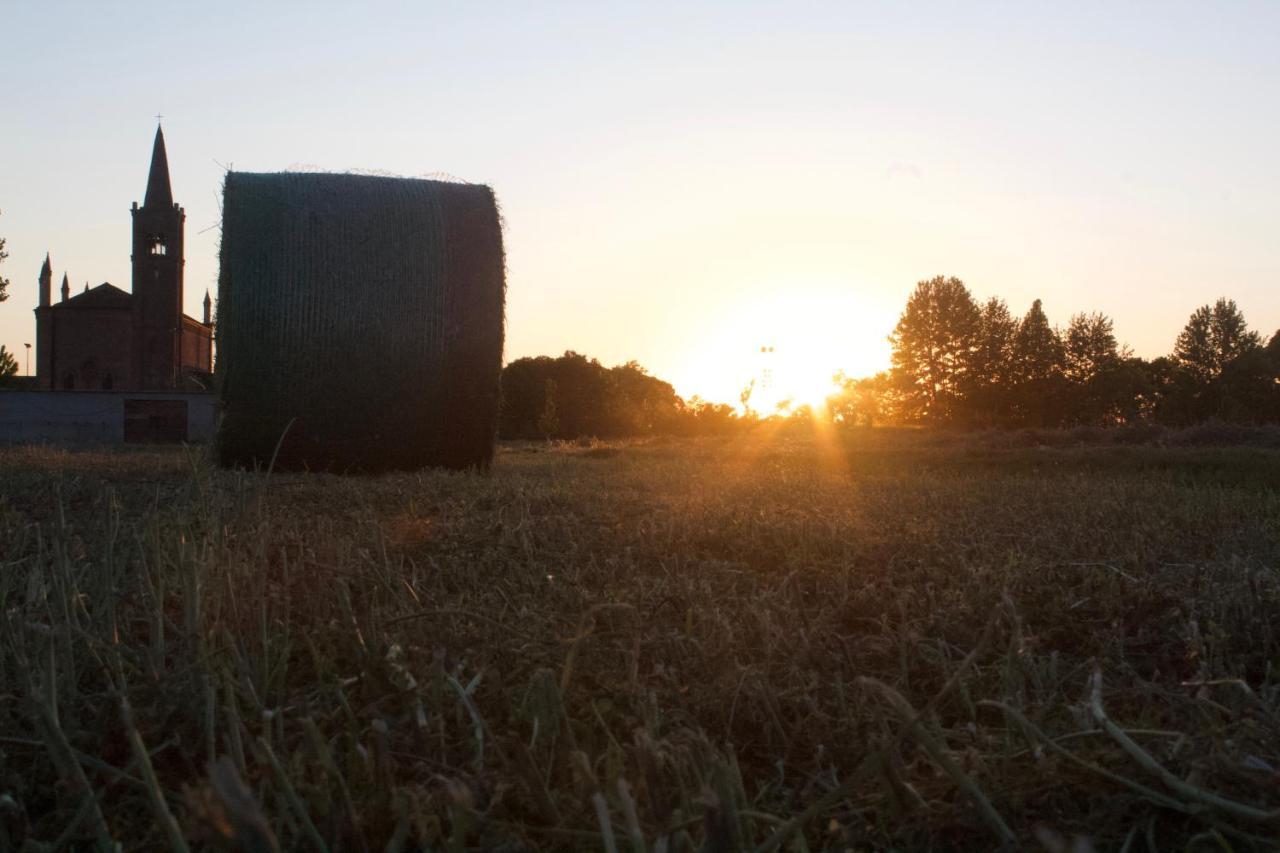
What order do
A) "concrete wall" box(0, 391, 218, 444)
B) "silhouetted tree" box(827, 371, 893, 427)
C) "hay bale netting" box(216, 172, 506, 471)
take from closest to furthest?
"hay bale netting" box(216, 172, 506, 471) → "concrete wall" box(0, 391, 218, 444) → "silhouetted tree" box(827, 371, 893, 427)

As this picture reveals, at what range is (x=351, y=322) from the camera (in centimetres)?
945

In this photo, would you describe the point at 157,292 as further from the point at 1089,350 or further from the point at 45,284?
the point at 1089,350

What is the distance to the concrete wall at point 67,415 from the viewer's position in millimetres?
28719

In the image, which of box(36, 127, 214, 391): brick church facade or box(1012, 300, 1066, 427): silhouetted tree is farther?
box(36, 127, 214, 391): brick church facade

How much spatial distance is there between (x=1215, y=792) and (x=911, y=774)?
396 millimetres

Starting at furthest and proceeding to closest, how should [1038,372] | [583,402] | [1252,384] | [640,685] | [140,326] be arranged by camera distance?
[140,326], [1038,372], [1252,384], [583,402], [640,685]

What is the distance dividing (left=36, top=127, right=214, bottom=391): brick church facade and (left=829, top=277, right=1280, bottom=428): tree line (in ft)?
126

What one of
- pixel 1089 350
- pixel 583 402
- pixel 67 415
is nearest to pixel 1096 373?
pixel 1089 350

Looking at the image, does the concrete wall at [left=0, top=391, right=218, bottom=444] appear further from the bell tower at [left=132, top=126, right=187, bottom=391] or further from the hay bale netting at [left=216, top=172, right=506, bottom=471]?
the bell tower at [left=132, top=126, right=187, bottom=391]

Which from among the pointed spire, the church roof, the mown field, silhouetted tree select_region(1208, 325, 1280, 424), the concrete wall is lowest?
the mown field

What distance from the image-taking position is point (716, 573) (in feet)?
12.0

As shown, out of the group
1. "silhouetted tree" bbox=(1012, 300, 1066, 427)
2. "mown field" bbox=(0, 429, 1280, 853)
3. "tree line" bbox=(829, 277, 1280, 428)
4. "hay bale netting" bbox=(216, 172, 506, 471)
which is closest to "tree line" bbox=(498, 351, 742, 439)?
"tree line" bbox=(829, 277, 1280, 428)

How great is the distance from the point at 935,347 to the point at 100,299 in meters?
51.7

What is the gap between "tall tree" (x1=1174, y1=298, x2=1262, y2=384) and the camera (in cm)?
6631
